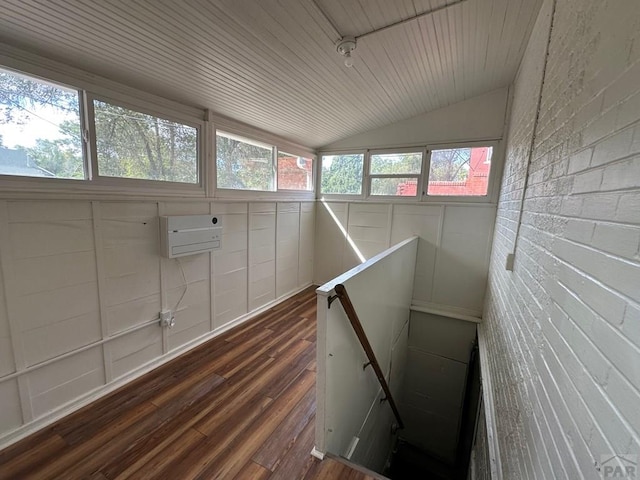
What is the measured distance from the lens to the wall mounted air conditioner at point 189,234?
244cm

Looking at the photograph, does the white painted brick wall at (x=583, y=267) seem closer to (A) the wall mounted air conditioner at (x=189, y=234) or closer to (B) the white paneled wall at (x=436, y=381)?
(B) the white paneled wall at (x=436, y=381)

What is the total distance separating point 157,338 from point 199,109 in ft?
7.54

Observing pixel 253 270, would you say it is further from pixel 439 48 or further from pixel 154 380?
pixel 439 48

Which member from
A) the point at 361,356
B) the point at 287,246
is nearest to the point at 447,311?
the point at 361,356

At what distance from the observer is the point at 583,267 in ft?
2.63

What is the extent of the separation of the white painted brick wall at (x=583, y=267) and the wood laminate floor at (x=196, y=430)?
1.18m

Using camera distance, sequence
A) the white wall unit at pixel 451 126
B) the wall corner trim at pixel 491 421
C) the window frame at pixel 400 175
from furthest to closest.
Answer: the window frame at pixel 400 175 < the white wall unit at pixel 451 126 < the wall corner trim at pixel 491 421

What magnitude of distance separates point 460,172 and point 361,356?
2.90m

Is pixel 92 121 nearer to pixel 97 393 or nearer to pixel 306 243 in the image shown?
pixel 97 393

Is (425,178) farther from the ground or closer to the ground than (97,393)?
farther from the ground

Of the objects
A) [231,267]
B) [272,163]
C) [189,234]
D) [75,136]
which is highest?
[272,163]

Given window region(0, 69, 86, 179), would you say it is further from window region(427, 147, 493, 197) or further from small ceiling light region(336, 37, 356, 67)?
window region(427, 147, 493, 197)

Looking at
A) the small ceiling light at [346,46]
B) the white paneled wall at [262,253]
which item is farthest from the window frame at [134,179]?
the small ceiling light at [346,46]

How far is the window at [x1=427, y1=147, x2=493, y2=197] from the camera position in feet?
11.7
